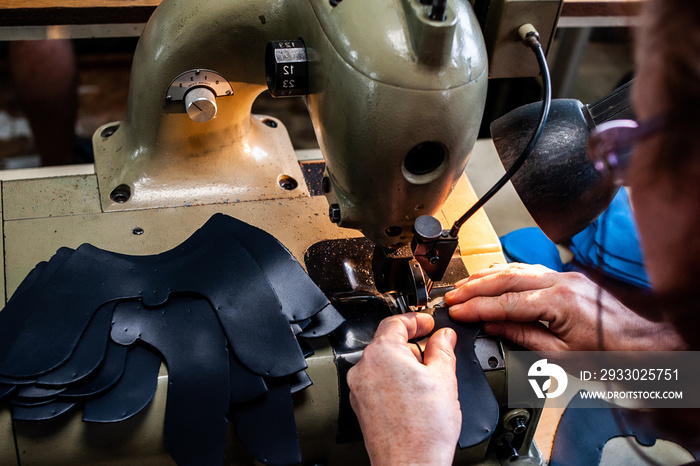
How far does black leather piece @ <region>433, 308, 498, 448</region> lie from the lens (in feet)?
3.48

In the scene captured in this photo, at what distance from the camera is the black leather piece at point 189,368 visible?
100 centimetres

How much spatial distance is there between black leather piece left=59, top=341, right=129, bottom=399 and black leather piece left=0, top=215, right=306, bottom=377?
50mm

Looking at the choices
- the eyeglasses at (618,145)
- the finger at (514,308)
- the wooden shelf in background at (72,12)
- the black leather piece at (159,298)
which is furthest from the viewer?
the wooden shelf in background at (72,12)

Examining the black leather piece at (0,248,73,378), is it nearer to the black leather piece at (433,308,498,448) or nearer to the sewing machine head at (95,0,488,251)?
the sewing machine head at (95,0,488,251)

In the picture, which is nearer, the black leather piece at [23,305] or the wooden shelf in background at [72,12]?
the black leather piece at [23,305]

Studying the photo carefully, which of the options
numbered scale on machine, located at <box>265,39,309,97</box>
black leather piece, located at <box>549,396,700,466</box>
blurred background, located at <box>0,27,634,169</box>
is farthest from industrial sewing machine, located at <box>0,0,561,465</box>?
blurred background, located at <box>0,27,634,169</box>

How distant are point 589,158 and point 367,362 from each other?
49cm

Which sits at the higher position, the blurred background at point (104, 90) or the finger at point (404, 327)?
the finger at point (404, 327)

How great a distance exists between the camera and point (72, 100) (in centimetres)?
252

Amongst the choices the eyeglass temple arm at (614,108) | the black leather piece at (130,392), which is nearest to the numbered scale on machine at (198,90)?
the black leather piece at (130,392)

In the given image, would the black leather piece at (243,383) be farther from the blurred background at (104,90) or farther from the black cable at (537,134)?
the blurred background at (104,90)

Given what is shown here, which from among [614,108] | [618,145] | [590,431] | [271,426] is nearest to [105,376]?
[271,426]

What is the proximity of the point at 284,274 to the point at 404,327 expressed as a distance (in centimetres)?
23

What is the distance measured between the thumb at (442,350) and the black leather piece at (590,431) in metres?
0.46
